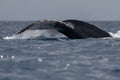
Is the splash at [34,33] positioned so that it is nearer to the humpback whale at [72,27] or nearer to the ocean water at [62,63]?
the humpback whale at [72,27]

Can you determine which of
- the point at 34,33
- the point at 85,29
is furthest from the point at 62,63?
the point at 34,33

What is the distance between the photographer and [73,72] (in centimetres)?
1126

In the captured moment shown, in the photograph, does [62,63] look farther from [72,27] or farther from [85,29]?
[85,29]

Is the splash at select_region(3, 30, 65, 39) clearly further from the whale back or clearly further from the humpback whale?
the whale back

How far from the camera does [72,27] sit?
1964cm

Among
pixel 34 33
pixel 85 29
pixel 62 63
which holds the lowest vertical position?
pixel 34 33

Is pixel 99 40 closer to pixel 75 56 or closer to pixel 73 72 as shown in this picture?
pixel 75 56

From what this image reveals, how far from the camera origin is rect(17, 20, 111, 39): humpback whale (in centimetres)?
1933

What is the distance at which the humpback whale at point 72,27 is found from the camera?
19.3 metres

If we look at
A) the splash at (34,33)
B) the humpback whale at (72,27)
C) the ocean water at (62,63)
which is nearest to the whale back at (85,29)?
the humpback whale at (72,27)

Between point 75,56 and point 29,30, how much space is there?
5438mm

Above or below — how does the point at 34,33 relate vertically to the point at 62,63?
below

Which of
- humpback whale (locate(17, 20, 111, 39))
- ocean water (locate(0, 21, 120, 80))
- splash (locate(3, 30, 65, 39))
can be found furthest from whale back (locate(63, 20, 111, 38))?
ocean water (locate(0, 21, 120, 80))

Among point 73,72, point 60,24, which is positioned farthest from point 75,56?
point 60,24
